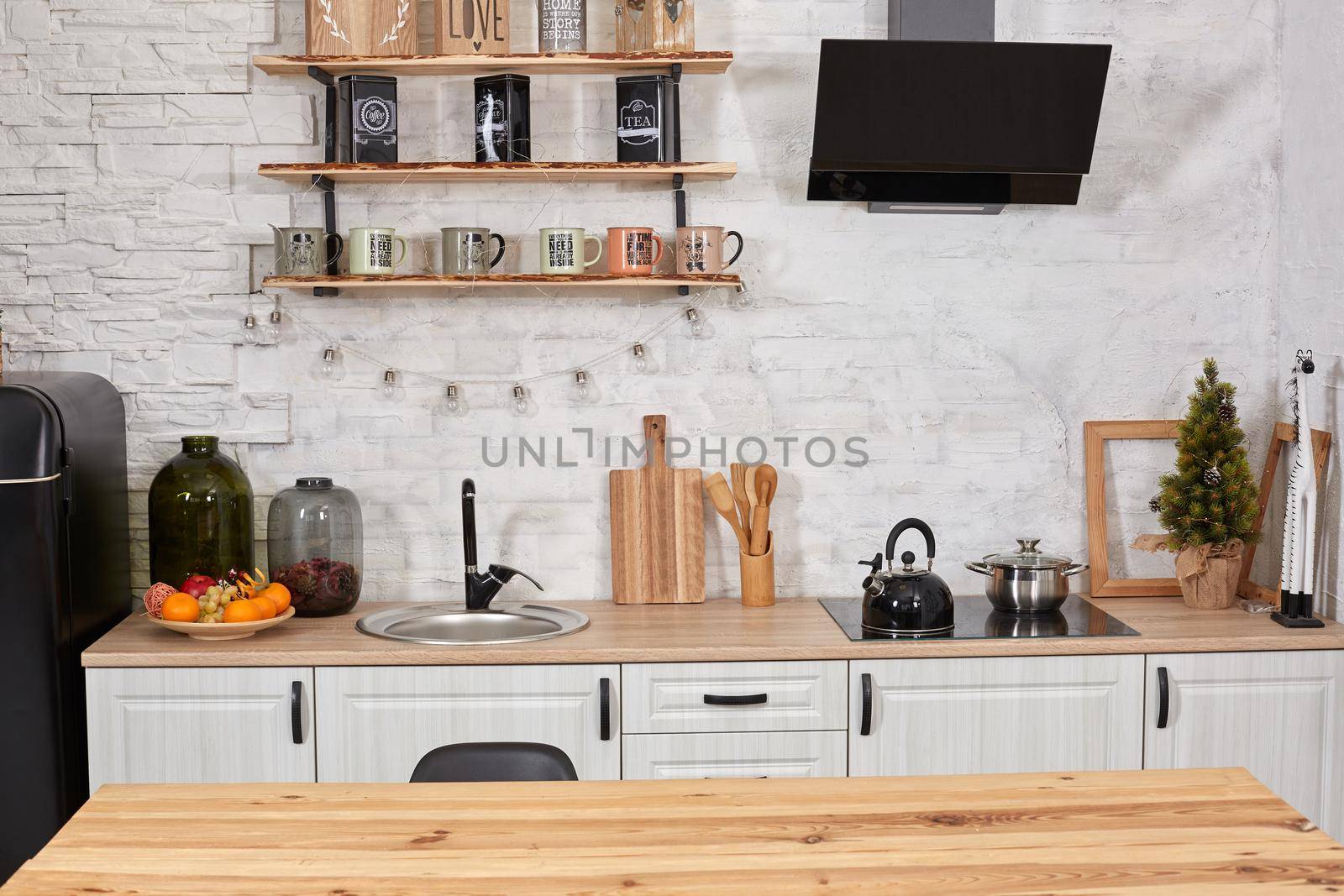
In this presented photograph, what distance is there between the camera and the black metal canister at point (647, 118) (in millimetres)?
2963

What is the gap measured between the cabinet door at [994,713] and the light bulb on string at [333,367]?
1501mm

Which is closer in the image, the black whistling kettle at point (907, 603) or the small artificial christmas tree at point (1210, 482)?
the black whistling kettle at point (907, 603)

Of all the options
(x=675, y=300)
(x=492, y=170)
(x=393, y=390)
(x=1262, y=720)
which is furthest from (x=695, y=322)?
(x=1262, y=720)

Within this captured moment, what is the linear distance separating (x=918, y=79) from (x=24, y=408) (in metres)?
2.11

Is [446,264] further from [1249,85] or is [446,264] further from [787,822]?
[1249,85]

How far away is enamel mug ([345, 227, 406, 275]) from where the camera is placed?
2.95m

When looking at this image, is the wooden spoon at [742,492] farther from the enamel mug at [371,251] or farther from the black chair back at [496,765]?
the black chair back at [496,765]

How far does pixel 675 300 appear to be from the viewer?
3.18m

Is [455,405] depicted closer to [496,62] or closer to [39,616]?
[496,62]

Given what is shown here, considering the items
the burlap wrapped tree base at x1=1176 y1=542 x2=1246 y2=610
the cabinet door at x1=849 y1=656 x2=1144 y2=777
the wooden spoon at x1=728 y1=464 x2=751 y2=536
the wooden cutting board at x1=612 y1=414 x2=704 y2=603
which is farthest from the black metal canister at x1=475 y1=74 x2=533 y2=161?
the burlap wrapped tree base at x1=1176 y1=542 x2=1246 y2=610

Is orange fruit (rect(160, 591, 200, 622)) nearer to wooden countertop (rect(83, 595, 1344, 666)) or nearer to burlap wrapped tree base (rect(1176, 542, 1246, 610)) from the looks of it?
wooden countertop (rect(83, 595, 1344, 666))

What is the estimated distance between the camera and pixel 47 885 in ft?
4.49

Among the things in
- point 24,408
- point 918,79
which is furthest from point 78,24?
point 918,79

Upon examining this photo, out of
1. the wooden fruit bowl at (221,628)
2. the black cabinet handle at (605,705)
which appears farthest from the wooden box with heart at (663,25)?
the wooden fruit bowl at (221,628)
